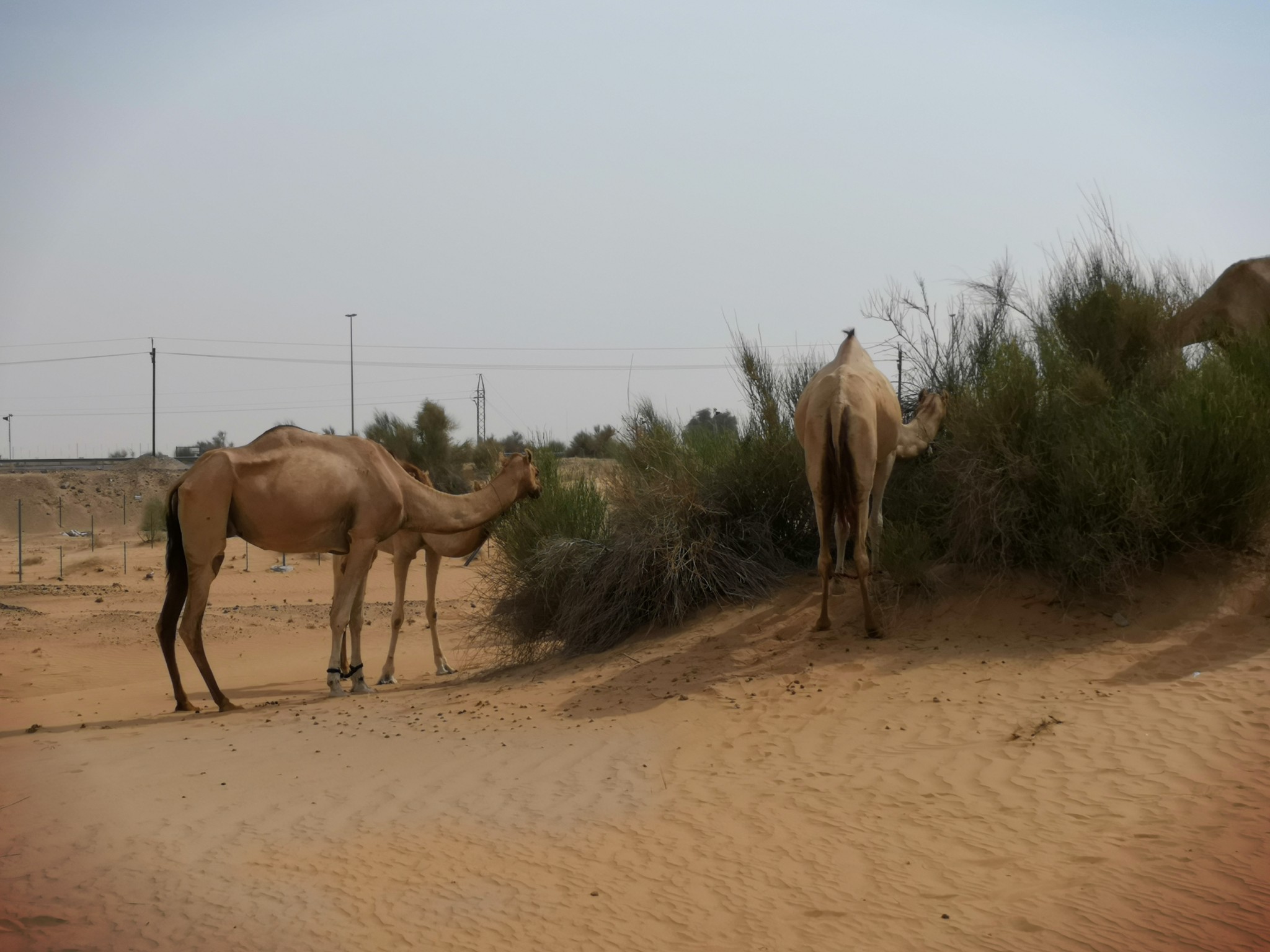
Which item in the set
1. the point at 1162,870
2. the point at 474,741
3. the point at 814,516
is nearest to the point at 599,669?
the point at 474,741

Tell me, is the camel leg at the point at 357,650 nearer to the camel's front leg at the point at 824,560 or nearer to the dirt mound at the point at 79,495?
the camel's front leg at the point at 824,560

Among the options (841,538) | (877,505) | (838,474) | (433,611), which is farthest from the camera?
(433,611)

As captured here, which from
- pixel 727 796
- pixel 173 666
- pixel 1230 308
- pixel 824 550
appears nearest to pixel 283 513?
pixel 173 666

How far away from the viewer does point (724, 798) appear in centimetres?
612

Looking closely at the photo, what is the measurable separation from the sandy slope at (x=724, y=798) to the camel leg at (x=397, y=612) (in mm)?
1506

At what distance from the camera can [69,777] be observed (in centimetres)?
681

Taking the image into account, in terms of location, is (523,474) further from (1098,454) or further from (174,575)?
(1098,454)

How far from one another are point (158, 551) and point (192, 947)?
2582 cm

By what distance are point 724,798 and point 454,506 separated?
5.45 m

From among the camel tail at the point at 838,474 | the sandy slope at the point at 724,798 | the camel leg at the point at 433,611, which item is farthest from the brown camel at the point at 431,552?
the camel tail at the point at 838,474

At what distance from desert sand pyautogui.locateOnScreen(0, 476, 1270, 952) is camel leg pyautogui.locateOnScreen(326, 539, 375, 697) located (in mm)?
443

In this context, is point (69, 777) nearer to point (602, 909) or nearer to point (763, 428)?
point (602, 909)

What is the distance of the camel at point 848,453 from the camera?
8.86 m

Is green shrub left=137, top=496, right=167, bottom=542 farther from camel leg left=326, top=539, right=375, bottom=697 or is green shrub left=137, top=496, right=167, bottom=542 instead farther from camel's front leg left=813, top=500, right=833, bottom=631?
camel's front leg left=813, top=500, right=833, bottom=631
